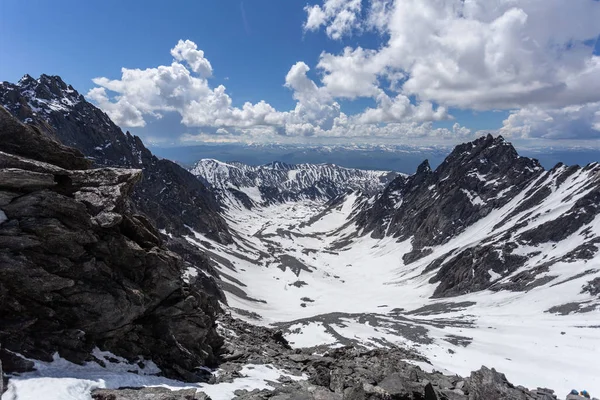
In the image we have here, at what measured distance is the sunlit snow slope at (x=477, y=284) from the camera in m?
53.6

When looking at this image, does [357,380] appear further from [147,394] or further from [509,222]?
[509,222]

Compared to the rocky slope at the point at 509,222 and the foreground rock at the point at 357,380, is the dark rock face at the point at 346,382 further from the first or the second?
the rocky slope at the point at 509,222

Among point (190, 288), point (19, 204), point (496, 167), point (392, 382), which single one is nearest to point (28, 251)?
point (19, 204)

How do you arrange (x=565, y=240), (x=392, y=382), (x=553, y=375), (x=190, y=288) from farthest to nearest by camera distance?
(x=565, y=240) → (x=553, y=375) → (x=190, y=288) → (x=392, y=382)

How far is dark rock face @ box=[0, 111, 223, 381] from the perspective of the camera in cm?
1861

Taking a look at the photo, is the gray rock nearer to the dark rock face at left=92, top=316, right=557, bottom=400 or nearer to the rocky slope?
the dark rock face at left=92, top=316, right=557, bottom=400

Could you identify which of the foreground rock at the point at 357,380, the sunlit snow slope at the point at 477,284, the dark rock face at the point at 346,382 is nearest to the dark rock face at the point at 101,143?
the sunlit snow slope at the point at 477,284

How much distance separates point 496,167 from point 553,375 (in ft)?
581

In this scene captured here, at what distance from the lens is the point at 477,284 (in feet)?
360

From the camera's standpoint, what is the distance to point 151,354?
75.2 ft

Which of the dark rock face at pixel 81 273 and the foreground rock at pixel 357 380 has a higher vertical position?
the dark rock face at pixel 81 273

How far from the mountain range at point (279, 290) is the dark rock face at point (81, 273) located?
8 centimetres

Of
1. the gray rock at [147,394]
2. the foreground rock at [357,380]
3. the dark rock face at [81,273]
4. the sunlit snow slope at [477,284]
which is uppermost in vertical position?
the dark rock face at [81,273]

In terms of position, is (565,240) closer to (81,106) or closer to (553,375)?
(553,375)
